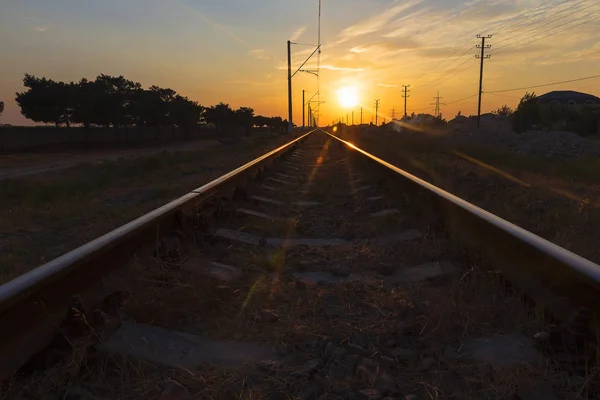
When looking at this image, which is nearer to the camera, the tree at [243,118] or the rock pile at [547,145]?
the rock pile at [547,145]

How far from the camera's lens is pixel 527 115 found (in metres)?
85.9

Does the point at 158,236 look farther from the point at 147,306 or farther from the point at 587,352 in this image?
the point at 587,352

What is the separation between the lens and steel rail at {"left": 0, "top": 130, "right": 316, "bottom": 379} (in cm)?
218

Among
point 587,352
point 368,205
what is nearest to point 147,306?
point 587,352

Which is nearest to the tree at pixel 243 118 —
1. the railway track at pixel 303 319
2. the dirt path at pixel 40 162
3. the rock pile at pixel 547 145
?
the dirt path at pixel 40 162

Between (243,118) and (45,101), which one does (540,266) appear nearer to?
(45,101)

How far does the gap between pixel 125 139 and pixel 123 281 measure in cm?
7580

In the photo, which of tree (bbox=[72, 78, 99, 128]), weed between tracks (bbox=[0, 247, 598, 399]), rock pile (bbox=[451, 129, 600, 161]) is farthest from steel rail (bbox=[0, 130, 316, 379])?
tree (bbox=[72, 78, 99, 128])

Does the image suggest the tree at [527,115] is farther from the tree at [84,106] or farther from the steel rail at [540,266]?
the steel rail at [540,266]

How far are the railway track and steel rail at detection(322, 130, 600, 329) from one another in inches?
0.5

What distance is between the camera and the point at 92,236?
19.7 feet

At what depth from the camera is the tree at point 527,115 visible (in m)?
85.2

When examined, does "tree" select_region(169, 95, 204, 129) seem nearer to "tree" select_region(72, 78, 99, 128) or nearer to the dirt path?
"tree" select_region(72, 78, 99, 128)

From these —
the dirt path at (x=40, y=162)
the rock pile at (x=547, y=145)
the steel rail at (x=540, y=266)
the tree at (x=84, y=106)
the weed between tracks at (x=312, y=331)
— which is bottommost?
the dirt path at (x=40, y=162)
